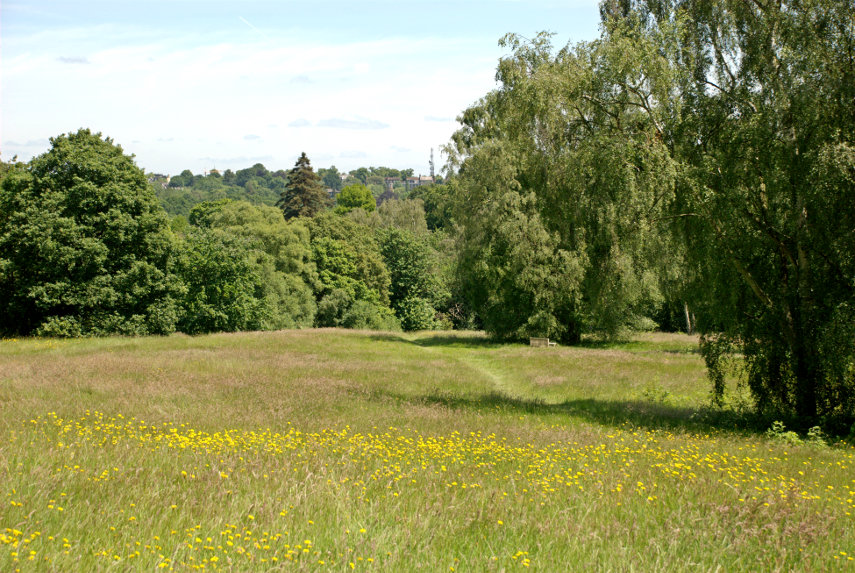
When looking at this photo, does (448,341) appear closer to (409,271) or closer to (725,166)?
(725,166)

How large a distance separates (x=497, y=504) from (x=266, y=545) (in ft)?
8.04

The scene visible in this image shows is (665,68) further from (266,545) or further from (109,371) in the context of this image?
(109,371)

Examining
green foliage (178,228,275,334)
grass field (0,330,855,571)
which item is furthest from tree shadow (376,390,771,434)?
green foliage (178,228,275,334)

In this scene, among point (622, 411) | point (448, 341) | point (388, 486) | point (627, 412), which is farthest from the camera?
point (448, 341)

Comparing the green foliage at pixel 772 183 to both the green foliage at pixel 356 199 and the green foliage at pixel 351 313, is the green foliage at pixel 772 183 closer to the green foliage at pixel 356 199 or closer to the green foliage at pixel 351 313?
the green foliage at pixel 351 313

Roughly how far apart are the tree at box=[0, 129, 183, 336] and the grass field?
75.3 ft

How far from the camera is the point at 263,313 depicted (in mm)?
53719

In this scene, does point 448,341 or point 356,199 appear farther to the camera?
point 356,199

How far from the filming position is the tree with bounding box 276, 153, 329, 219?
99.0 metres

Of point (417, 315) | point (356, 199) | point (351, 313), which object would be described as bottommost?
point (417, 315)

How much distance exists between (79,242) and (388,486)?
117 ft

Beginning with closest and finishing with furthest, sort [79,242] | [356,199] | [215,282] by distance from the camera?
[79,242] < [215,282] < [356,199]

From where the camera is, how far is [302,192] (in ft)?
329

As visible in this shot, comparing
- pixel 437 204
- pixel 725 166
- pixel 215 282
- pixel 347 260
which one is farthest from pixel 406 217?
pixel 725 166
